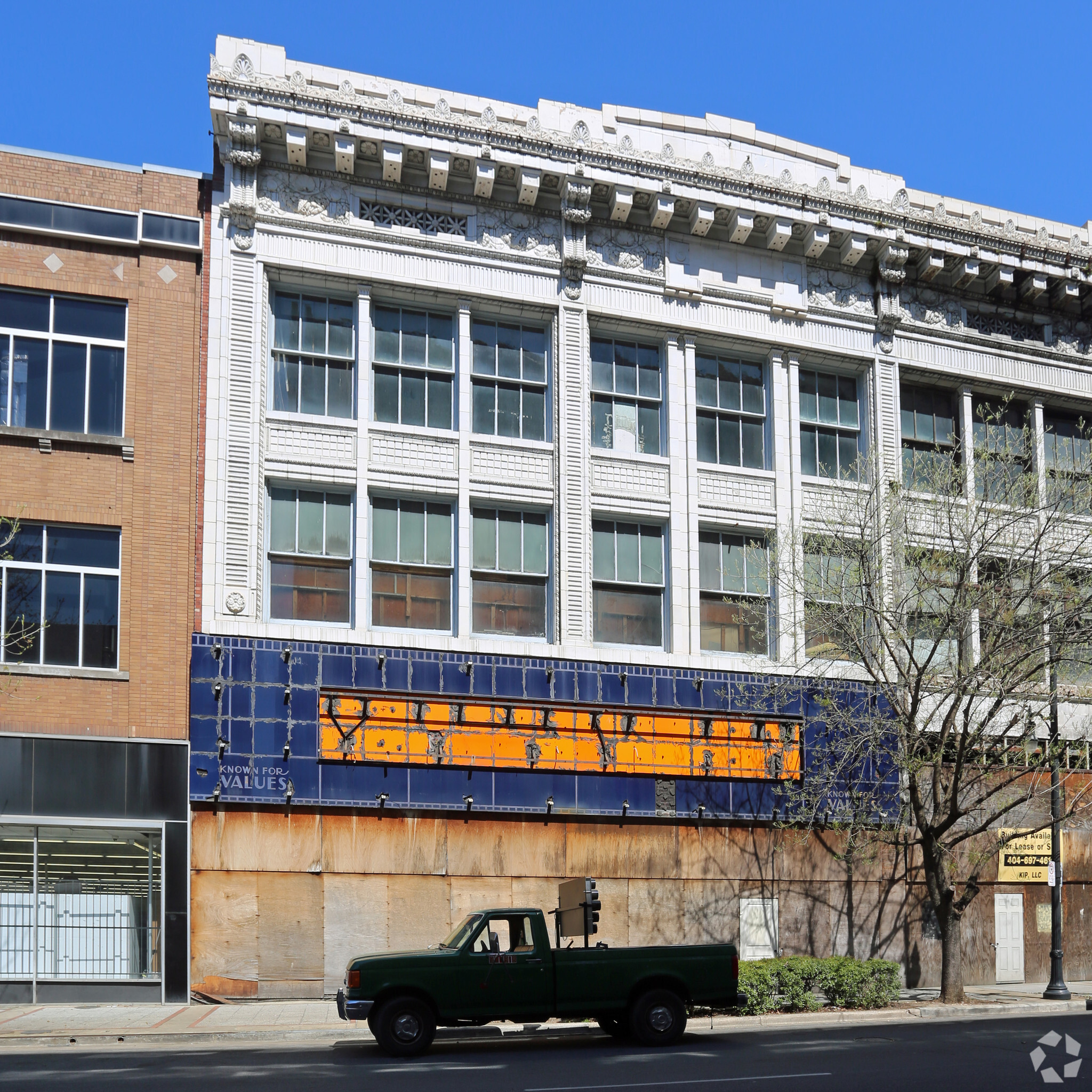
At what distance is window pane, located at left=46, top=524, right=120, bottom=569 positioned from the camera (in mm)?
23328

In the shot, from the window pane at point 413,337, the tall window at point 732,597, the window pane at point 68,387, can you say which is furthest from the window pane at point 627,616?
the window pane at point 68,387

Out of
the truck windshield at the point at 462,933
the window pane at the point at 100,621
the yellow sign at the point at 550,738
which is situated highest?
the window pane at the point at 100,621

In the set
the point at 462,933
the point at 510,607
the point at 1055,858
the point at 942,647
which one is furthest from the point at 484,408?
the point at 1055,858

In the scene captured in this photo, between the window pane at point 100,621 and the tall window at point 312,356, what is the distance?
4535 millimetres

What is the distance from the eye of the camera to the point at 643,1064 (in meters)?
15.8

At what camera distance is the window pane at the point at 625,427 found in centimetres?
2756

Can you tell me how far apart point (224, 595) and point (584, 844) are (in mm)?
8008

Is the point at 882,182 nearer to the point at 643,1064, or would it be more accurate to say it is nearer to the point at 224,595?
the point at 224,595

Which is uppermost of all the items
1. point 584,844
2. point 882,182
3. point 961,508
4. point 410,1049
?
point 882,182

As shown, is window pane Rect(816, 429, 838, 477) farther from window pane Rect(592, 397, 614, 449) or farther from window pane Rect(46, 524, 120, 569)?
window pane Rect(46, 524, 120, 569)

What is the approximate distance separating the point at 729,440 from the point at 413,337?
A: 279 inches

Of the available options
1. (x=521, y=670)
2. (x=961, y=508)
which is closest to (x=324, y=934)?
(x=521, y=670)

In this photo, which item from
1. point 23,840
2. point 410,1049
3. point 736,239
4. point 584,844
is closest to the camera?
point 410,1049

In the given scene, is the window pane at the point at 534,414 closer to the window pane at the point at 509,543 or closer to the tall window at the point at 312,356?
the window pane at the point at 509,543
